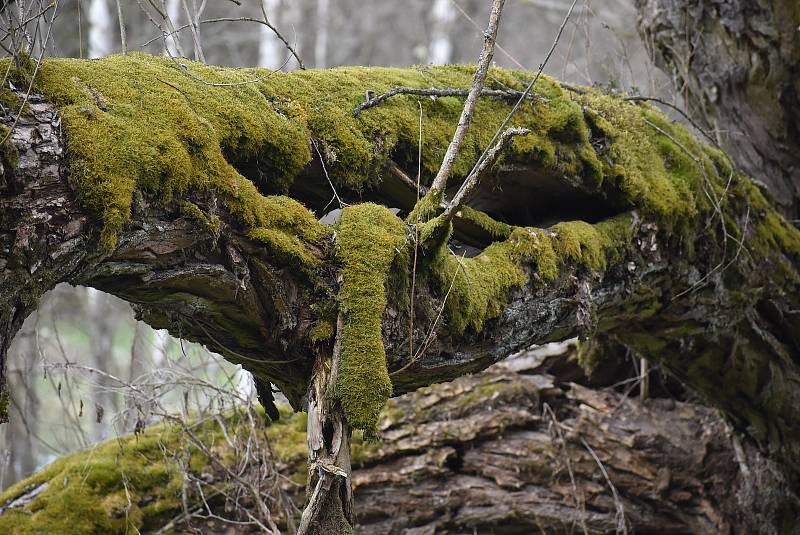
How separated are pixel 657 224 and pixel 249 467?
8.39 ft

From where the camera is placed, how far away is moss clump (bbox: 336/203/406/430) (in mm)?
2400

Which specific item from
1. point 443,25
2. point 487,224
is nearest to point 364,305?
point 487,224

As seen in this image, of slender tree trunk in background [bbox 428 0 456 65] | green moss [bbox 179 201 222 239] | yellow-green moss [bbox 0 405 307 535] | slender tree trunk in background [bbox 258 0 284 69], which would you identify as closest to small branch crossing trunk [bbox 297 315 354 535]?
green moss [bbox 179 201 222 239]

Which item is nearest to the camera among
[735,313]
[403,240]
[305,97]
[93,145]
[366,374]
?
[93,145]

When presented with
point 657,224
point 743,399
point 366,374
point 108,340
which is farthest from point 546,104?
point 108,340

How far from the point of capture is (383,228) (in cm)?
262

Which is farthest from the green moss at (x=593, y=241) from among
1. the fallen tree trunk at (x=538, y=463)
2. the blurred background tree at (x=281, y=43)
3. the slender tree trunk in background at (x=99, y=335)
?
the slender tree trunk in background at (x=99, y=335)

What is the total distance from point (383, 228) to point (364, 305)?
289 millimetres

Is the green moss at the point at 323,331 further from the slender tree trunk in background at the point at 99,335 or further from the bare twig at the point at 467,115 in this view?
the slender tree trunk in background at the point at 99,335

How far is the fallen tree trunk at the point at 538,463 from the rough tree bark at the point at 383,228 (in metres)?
0.72

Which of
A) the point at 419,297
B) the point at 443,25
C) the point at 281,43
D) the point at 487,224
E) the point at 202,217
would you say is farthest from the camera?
the point at 443,25

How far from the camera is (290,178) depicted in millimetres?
2758

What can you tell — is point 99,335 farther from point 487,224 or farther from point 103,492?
point 487,224

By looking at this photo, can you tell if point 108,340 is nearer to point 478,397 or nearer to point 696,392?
point 478,397
